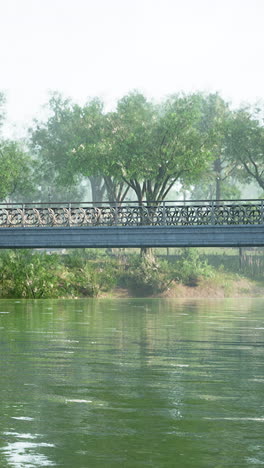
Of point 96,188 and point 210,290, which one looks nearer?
point 210,290

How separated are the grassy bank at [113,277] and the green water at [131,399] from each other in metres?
24.2

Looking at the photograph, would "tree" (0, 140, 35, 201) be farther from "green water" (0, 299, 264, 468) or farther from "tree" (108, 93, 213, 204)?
"green water" (0, 299, 264, 468)

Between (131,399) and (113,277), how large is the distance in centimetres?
4506

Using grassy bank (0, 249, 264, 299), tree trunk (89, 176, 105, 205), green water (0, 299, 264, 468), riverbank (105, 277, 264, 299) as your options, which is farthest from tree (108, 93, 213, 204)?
green water (0, 299, 264, 468)

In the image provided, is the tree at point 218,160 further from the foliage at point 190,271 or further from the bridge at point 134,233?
the bridge at point 134,233

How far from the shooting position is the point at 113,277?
5684 centimetres

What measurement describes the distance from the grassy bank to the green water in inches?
954

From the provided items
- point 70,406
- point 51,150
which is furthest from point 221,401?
point 51,150

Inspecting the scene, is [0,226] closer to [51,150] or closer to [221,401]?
[221,401]

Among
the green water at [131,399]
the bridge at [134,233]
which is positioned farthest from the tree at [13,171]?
the green water at [131,399]

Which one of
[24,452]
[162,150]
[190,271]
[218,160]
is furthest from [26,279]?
[218,160]

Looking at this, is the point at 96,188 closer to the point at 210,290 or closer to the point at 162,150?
the point at 210,290

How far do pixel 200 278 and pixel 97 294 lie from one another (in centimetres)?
1206

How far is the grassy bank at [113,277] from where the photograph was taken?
48.5 m
